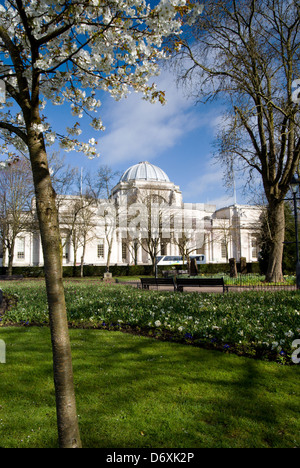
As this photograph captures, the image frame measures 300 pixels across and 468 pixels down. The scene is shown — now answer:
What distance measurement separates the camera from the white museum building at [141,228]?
33.7m

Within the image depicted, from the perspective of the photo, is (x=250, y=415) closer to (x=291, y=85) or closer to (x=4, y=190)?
(x=291, y=85)

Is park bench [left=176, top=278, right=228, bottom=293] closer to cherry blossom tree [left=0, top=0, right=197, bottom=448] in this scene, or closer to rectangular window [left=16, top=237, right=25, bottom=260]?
cherry blossom tree [left=0, top=0, right=197, bottom=448]

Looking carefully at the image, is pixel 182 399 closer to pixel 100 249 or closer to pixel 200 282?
pixel 200 282

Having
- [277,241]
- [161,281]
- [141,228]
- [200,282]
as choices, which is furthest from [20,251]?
[277,241]

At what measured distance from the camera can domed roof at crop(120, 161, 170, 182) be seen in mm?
65000

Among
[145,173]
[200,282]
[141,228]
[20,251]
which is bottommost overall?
[200,282]

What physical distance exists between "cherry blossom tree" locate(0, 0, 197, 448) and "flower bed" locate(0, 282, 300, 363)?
145 inches

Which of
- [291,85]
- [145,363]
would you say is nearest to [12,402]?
[145,363]

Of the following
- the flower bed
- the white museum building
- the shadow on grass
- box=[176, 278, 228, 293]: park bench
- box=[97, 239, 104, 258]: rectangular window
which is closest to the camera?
the shadow on grass

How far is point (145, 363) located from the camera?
4695 mm

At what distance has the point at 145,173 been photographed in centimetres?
6544

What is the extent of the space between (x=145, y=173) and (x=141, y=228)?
3030 centimetres

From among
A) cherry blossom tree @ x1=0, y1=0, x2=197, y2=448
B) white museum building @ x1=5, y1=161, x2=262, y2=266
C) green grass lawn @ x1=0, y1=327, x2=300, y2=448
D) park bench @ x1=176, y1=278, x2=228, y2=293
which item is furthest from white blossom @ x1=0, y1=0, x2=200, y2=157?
white museum building @ x1=5, y1=161, x2=262, y2=266
